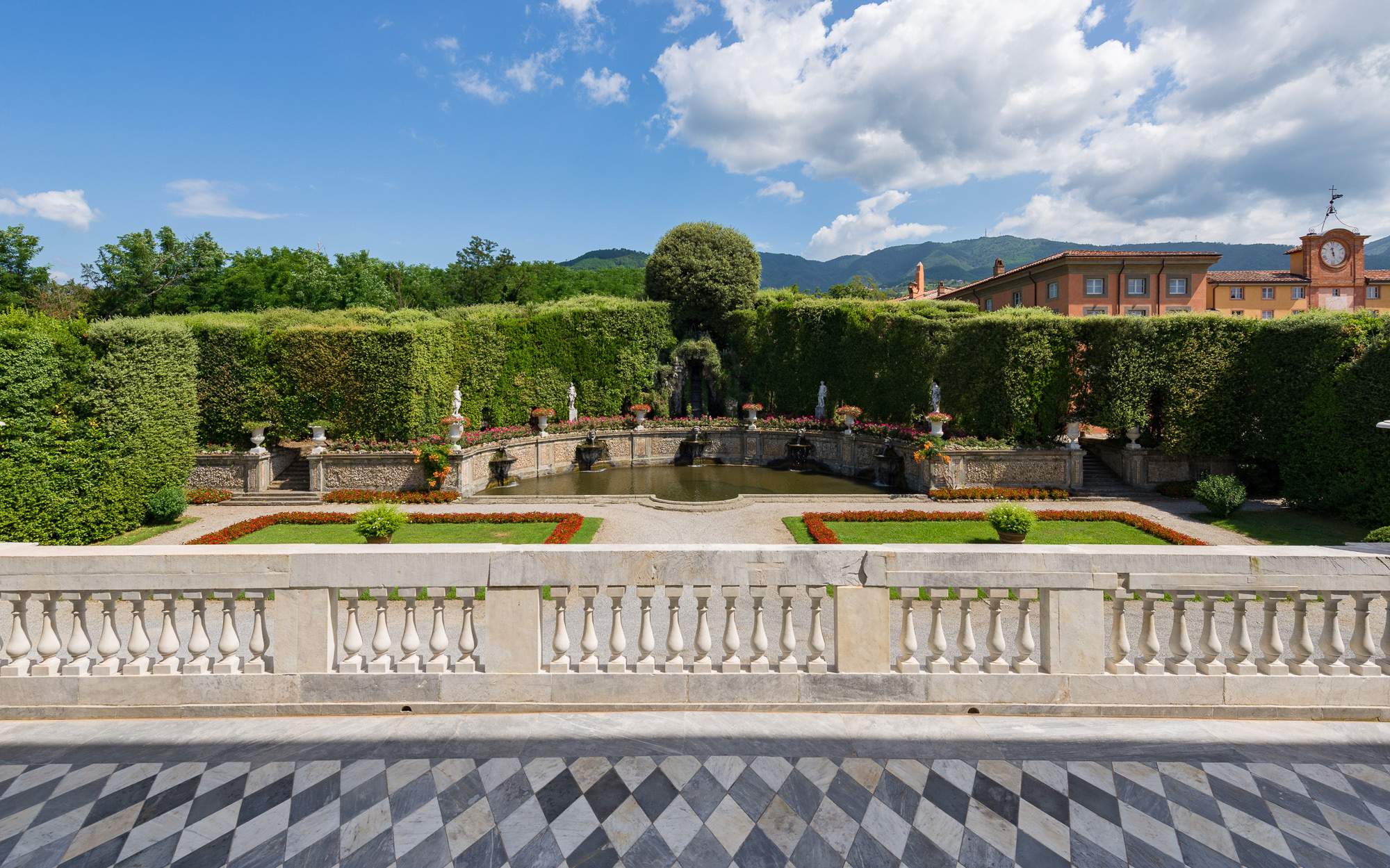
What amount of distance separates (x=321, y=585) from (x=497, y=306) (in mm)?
27178

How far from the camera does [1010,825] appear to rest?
10.9 ft

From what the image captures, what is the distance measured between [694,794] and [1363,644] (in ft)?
15.8

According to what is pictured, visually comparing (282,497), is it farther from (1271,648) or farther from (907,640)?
(1271,648)

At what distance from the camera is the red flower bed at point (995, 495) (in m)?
18.2

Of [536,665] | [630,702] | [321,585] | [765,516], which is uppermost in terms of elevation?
[321,585]

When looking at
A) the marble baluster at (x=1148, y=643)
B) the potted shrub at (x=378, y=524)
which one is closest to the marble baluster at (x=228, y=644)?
the marble baluster at (x=1148, y=643)

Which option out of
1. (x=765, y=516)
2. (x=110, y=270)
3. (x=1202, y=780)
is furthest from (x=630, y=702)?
(x=110, y=270)

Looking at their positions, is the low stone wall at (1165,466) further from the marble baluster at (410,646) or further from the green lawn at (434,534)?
the marble baluster at (410,646)

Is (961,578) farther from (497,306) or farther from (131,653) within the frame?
(497,306)

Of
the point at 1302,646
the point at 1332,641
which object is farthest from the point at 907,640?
the point at 1332,641

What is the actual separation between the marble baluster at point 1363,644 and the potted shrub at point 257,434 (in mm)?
24248

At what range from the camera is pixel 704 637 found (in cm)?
436

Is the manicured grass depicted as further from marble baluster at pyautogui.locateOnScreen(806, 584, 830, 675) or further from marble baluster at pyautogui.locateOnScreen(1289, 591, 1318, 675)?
marble baluster at pyautogui.locateOnScreen(1289, 591, 1318, 675)

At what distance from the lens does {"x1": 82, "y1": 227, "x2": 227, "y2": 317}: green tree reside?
116ft
